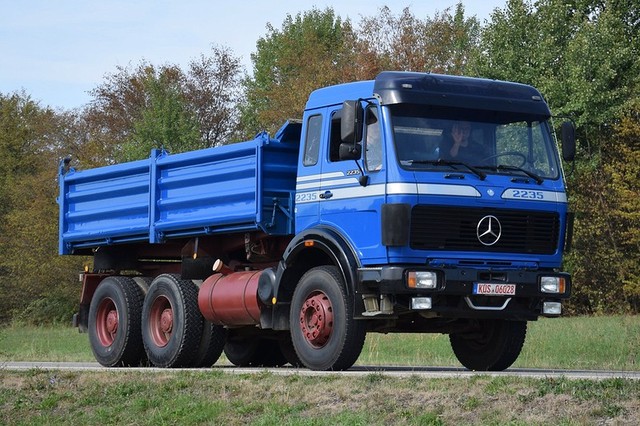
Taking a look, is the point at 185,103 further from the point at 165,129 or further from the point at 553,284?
the point at 553,284

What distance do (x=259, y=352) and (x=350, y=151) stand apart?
5.89 metres

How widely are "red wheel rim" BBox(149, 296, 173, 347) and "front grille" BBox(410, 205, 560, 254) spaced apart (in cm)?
517

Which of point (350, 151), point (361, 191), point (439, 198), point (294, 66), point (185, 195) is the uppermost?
point (294, 66)

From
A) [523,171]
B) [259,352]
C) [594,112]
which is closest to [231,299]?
[259,352]

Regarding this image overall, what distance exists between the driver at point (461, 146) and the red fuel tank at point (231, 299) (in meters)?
3.23

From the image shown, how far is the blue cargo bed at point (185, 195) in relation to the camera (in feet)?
53.2

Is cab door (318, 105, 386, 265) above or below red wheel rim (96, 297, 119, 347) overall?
above

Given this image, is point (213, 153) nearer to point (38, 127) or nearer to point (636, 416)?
point (636, 416)

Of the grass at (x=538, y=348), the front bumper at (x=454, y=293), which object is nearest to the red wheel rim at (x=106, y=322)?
the grass at (x=538, y=348)

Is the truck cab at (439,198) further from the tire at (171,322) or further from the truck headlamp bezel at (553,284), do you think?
the tire at (171,322)

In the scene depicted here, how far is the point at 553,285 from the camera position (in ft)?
48.8

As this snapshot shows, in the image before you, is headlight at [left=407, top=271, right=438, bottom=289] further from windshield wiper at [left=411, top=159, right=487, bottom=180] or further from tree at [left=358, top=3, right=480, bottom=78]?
tree at [left=358, top=3, right=480, bottom=78]

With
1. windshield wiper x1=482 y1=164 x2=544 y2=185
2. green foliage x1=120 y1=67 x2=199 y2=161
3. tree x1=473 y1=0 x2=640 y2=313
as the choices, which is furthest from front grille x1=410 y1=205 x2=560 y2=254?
green foliage x1=120 y1=67 x2=199 y2=161

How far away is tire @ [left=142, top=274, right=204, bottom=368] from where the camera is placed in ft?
57.7
